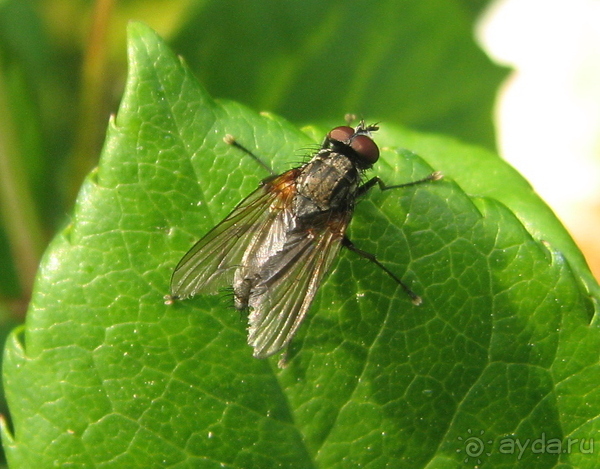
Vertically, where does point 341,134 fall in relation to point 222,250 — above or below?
above

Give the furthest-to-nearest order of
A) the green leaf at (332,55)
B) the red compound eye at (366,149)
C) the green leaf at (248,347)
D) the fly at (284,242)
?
the green leaf at (332,55), the red compound eye at (366,149), the fly at (284,242), the green leaf at (248,347)

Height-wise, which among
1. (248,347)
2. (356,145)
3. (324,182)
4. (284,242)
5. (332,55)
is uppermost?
(332,55)

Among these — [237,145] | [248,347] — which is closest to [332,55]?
[237,145]

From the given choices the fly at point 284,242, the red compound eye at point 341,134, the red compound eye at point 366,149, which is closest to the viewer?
the fly at point 284,242

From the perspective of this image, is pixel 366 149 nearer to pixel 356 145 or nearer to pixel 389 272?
pixel 356 145

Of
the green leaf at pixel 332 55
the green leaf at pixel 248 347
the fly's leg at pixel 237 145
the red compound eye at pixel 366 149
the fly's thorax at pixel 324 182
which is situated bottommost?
the green leaf at pixel 248 347

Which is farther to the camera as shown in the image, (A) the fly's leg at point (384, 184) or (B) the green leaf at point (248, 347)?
(A) the fly's leg at point (384, 184)

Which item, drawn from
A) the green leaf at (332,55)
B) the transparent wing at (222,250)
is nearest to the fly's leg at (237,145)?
the transparent wing at (222,250)

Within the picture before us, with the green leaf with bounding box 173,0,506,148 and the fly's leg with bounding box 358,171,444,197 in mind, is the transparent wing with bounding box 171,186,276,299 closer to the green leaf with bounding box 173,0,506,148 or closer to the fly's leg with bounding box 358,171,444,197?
the fly's leg with bounding box 358,171,444,197

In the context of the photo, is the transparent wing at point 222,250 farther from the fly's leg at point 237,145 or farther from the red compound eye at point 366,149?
the red compound eye at point 366,149
